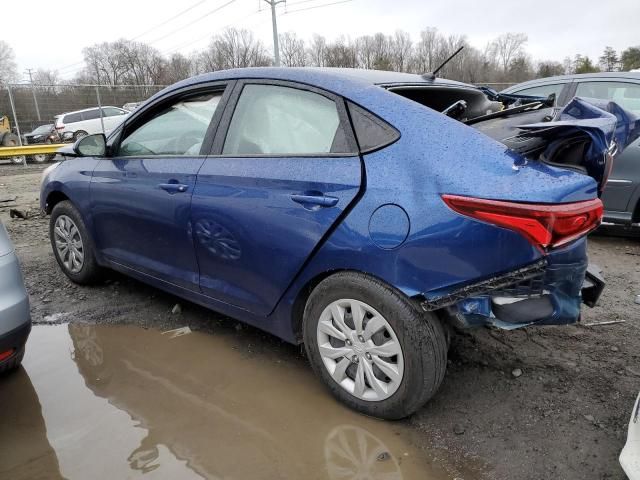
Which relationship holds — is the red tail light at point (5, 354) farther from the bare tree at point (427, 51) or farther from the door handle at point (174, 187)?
the bare tree at point (427, 51)

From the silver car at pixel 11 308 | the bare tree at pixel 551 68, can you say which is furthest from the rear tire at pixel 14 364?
the bare tree at pixel 551 68

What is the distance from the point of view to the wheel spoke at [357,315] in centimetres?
236

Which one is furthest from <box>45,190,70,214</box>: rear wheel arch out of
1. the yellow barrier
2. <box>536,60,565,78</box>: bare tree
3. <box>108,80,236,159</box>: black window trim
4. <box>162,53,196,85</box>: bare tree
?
<box>536,60,565,78</box>: bare tree

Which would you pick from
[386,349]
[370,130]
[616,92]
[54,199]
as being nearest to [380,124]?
[370,130]

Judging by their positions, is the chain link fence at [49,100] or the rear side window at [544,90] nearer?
the rear side window at [544,90]

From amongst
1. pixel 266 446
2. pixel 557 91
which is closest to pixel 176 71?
pixel 557 91

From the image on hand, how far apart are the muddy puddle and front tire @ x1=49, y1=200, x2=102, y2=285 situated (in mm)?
932

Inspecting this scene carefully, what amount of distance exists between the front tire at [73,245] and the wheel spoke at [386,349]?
2621mm

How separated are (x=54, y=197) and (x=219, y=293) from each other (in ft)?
7.18

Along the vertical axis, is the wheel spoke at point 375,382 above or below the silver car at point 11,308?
below

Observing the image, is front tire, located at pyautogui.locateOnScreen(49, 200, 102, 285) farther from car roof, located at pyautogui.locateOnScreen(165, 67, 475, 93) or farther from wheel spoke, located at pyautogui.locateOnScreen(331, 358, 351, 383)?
wheel spoke, located at pyautogui.locateOnScreen(331, 358, 351, 383)

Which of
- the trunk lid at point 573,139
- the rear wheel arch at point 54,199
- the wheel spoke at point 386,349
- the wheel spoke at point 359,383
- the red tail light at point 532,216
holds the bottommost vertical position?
the wheel spoke at point 359,383

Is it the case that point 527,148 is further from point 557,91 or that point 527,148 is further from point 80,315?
point 557,91

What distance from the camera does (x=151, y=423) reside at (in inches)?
99.4
